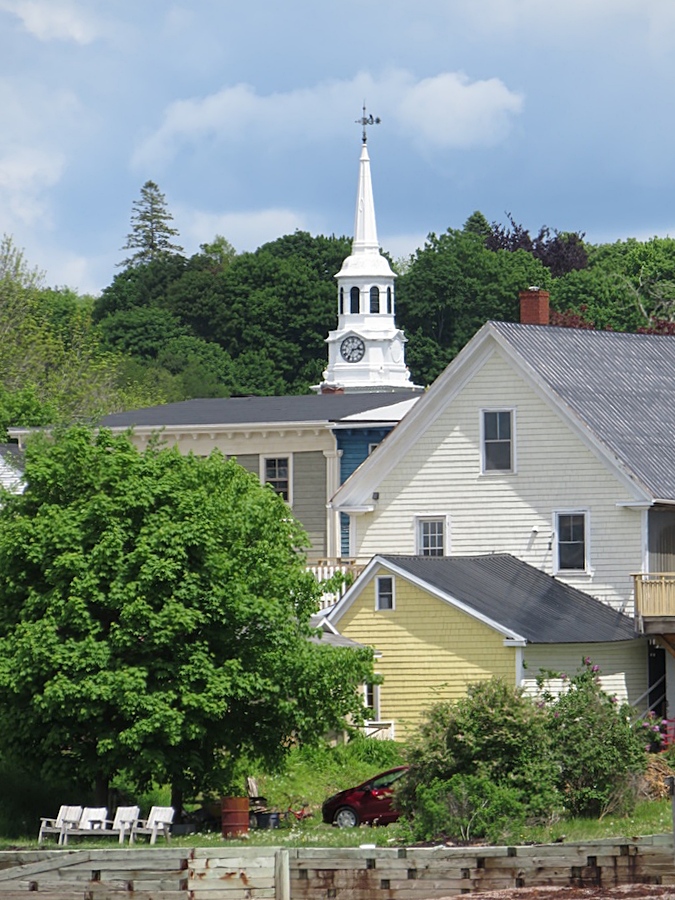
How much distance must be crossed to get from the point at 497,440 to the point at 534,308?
767 centimetres

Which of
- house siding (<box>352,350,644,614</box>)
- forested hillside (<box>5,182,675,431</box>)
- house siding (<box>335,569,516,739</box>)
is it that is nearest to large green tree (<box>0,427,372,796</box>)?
house siding (<box>335,569,516,739</box>)

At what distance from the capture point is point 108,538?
36906 millimetres

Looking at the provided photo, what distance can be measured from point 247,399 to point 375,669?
21.3m

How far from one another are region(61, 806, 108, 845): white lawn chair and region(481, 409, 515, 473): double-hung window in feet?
54.8

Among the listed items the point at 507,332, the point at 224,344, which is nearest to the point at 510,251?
the point at 224,344

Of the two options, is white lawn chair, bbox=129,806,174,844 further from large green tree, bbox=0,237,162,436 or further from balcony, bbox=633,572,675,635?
large green tree, bbox=0,237,162,436

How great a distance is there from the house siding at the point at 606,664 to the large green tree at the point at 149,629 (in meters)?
7.01

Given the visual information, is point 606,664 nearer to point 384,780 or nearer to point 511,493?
point 511,493

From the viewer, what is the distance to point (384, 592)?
152ft

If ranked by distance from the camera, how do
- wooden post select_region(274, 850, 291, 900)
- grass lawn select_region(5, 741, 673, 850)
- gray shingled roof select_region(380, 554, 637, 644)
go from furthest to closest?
gray shingled roof select_region(380, 554, 637, 644) < grass lawn select_region(5, 741, 673, 850) < wooden post select_region(274, 850, 291, 900)

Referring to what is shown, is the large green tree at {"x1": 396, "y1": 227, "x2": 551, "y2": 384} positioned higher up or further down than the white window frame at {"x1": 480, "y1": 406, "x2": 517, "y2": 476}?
higher up

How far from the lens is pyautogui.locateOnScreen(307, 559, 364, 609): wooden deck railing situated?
48.6 m

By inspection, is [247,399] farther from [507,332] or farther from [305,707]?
[305,707]

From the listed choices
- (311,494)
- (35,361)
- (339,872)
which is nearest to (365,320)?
(35,361)
